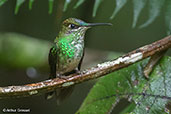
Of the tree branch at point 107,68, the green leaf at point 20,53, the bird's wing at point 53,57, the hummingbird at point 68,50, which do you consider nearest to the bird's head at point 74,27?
the hummingbird at point 68,50

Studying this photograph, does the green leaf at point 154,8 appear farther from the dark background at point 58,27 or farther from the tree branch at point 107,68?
the dark background at point 58,27

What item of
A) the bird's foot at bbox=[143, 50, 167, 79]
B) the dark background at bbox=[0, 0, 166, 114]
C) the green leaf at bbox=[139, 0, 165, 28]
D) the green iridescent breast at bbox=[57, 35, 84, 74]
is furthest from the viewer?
the dark background at bbox=[0, 0, 166, 114]

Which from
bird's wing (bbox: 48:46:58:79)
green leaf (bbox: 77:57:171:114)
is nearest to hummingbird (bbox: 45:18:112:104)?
bird's wing (bbox: 48:46:58:79)

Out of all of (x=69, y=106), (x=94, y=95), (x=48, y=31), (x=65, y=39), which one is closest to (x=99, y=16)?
(x=48, y=31)

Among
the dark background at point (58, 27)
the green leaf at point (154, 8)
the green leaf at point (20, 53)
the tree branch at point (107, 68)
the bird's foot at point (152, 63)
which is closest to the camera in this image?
the tree branch at point (107, 68)

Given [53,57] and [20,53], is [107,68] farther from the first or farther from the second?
[20,53]

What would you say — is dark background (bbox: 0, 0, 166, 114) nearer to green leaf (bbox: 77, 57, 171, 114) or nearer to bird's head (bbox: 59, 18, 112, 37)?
A: bird's head (bbox: 59, 18, 112, 37)
